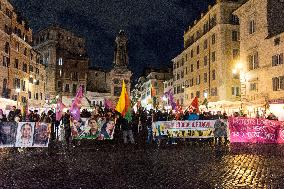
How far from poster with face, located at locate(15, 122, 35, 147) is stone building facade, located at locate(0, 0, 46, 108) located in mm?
25262

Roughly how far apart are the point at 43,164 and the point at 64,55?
66.9 meters

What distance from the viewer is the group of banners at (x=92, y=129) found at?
2147cm

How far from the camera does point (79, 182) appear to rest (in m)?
9.13

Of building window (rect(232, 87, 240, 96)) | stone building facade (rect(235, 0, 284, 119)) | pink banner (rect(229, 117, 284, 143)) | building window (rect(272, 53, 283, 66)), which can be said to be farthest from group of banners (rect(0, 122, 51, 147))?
building window (rect(232, 87, 240, 96))

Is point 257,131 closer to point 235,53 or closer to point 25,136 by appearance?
point 25,136

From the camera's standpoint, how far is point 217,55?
5284cm

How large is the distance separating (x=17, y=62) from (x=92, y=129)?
1503 inches

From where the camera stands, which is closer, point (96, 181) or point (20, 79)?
point (96, 181)

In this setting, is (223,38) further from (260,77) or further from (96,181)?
(96,181)

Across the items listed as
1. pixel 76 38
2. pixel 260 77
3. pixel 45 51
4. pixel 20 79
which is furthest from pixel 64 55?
pixel 260 77

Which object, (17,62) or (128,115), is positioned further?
(17,62)

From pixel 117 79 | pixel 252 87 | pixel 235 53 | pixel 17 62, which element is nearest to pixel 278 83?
pixel 252 87

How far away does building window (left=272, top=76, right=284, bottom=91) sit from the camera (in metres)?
34.7

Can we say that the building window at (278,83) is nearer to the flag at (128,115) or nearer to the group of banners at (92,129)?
the group of banners at (92,129)
